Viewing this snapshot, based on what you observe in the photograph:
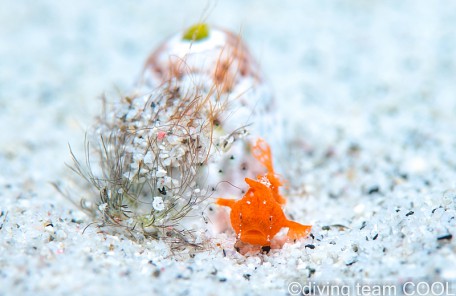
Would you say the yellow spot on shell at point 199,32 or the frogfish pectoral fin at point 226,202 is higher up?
the yellow spot on shell at point 199,32

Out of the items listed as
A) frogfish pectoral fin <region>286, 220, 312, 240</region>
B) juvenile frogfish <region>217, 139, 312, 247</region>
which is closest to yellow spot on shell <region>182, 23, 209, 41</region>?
juvenile frogfish <region>217, 139, 312, 247</region>

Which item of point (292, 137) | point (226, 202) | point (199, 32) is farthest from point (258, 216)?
point (292, 137)

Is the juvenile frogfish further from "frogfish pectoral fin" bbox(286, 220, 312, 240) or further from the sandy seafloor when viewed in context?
the sandy seafloor

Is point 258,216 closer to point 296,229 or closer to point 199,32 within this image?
point 296,229

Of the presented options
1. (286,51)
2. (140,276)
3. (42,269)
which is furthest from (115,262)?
(286,51)

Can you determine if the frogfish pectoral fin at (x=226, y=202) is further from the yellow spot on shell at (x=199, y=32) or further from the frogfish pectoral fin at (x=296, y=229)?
the yellow spot on shell at (x=199, y=32)

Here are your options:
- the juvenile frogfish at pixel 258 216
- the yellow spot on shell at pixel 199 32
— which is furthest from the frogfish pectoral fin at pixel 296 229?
the yellow spot on shell at pixel 199 32
